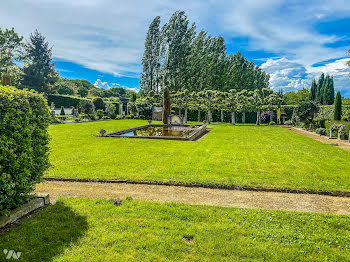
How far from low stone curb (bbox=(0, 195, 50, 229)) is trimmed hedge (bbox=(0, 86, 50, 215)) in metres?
0.11

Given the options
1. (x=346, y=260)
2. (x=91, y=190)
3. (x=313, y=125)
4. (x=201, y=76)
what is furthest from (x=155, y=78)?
(x=346, y=260)

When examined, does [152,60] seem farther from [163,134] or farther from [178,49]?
[163,134]

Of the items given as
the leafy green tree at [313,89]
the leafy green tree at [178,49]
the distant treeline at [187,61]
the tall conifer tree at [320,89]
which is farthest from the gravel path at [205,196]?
the leafy green tree at [313,89]

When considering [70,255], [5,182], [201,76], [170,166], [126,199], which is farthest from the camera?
[201,76]

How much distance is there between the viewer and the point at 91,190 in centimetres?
545

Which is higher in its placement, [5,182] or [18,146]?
[18,146]

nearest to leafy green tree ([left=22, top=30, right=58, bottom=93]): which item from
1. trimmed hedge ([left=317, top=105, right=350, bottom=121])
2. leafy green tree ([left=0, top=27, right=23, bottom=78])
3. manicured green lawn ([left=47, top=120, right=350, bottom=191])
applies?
leafy green tree ([left=0, top=27, right=23, bottom=78])

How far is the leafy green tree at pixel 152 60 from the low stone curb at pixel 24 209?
40209 mm

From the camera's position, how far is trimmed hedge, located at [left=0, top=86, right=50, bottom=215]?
3.59 m

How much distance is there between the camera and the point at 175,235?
3.41m

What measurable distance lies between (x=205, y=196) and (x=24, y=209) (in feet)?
12.6

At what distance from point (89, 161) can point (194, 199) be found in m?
4.96

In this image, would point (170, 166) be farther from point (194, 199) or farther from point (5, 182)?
point (5, 182)

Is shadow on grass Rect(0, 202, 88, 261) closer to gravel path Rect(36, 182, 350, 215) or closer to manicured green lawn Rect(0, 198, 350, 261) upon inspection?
manicured green lawn Rect(0, 198, 350, 261)
